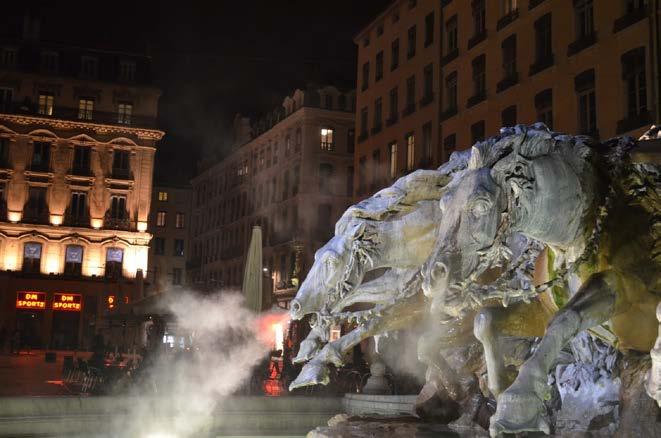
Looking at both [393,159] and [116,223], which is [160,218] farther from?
[393,159]

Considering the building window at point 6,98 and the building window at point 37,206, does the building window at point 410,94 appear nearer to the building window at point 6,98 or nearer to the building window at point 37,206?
the building window at point 37,206

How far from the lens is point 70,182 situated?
64500mm

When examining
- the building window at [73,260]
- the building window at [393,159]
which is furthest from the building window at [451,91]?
the building window at [73,260]

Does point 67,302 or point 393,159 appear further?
point 67,302

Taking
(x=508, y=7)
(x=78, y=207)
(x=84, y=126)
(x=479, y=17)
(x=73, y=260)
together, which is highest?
(x=84, y=126)

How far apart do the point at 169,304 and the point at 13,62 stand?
46194 mm

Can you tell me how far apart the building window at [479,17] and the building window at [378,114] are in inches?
449

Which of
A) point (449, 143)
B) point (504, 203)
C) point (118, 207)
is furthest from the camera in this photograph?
point (118, 207)

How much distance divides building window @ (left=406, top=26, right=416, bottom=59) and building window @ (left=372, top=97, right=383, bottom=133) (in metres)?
4.28

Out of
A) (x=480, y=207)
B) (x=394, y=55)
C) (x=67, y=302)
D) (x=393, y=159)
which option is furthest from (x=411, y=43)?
(x=480, y=207)

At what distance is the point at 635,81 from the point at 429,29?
18964mm

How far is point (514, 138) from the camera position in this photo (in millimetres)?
Answer: 5539

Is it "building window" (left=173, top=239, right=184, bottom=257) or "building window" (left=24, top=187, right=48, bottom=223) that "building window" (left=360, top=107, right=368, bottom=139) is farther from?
"building window" (left=173, top=239, right=184, bottom=257)

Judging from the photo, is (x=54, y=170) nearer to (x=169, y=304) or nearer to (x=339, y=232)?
(x=169, y=304)
